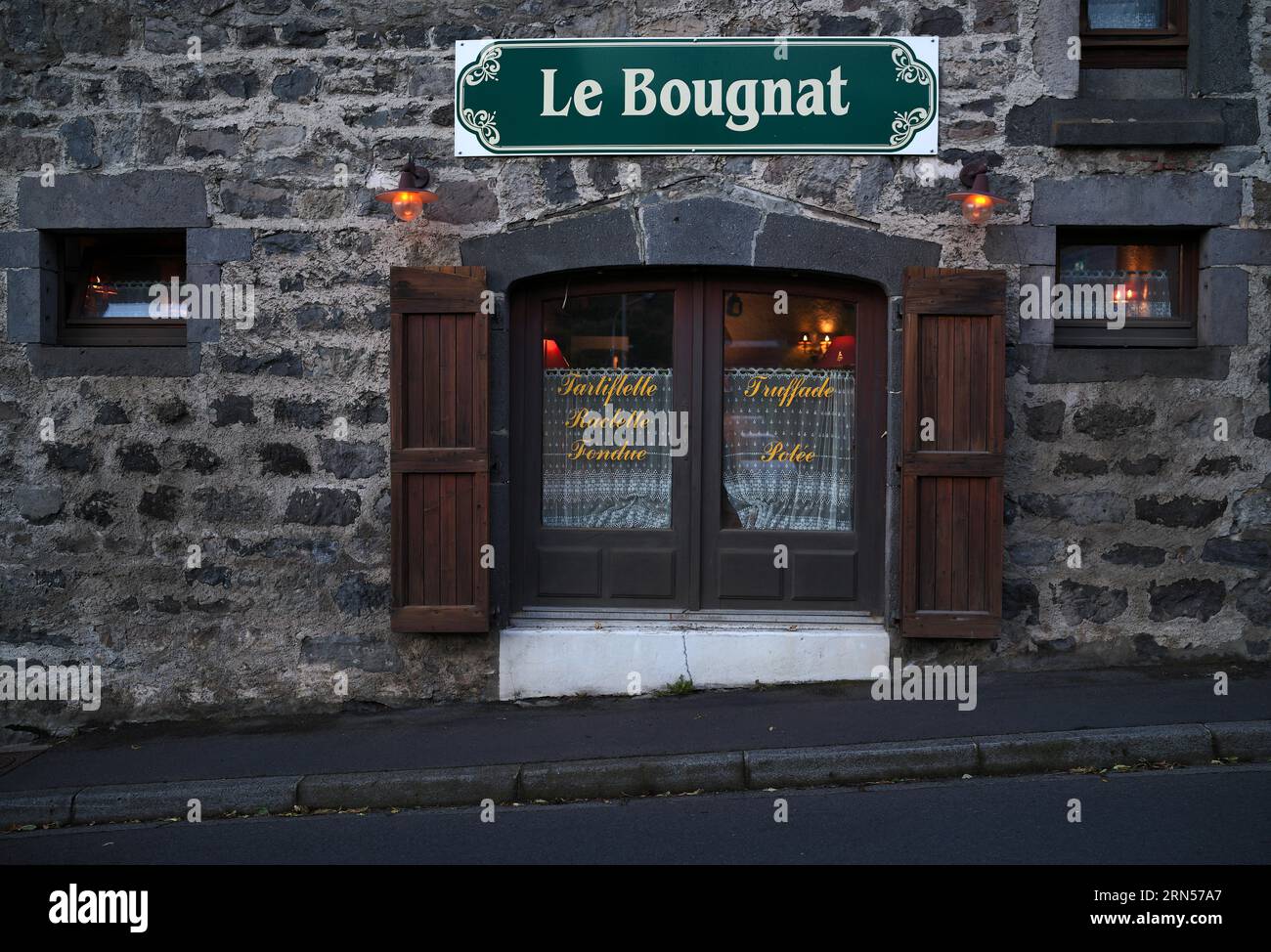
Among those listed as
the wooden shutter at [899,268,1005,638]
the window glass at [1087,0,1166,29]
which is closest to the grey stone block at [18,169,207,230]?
the wooden shutter at [899,268,1005,638]

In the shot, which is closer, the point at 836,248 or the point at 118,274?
the point at 836,248

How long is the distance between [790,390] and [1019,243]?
1.55 m

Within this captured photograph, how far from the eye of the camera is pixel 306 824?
4.82 meters

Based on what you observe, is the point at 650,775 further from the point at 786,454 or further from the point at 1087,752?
the point at 786,454

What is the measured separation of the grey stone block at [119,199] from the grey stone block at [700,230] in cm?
263

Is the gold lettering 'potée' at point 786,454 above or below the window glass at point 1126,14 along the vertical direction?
below

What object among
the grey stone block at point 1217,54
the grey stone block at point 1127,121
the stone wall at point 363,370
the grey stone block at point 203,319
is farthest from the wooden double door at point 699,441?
the grey stone block at point 1217,54

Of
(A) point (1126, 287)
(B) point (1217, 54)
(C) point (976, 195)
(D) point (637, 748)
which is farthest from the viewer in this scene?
(A) point (1126, 287)

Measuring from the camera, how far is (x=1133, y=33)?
6.39m

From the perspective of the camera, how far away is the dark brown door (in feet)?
21.7

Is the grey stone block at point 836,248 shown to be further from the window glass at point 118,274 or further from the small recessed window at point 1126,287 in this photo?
the window glass at point 118,274

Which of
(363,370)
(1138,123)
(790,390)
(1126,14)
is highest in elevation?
(1126,14)

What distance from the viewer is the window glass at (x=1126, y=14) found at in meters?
6.46

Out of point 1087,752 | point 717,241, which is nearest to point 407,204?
point 717,241
